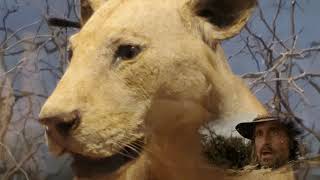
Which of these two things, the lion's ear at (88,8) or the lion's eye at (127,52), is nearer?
the lion's eye at (127,52)

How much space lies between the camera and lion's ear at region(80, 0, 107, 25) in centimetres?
100

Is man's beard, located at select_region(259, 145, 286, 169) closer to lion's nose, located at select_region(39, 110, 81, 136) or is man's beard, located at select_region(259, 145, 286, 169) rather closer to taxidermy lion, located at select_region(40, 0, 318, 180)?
taxidermy lion, located at select_region(40, 0, 318, 180)

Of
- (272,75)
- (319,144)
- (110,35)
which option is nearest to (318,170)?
(319,144)

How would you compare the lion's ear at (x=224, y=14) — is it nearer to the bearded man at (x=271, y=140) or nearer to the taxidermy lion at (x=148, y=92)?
the taxidermy lion at (x=148, y=92)

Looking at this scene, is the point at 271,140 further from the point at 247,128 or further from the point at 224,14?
the point at 224,14

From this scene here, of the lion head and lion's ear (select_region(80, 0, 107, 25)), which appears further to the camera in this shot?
lion's ear (select_region(80, 0, 107, 25))

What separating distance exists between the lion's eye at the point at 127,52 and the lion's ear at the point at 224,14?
112 millimetres

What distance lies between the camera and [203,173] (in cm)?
93

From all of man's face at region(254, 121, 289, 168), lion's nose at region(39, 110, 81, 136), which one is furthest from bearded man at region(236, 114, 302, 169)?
lion's nose at region(39, 110, 81, 136)

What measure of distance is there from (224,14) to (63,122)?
30cm

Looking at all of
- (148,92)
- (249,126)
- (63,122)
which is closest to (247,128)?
(249,126)

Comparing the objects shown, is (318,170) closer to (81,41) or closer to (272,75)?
(272,75)

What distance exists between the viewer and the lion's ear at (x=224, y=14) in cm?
91

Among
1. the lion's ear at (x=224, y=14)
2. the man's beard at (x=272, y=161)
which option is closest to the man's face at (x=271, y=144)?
the man's beard at (x=272, y=161)
